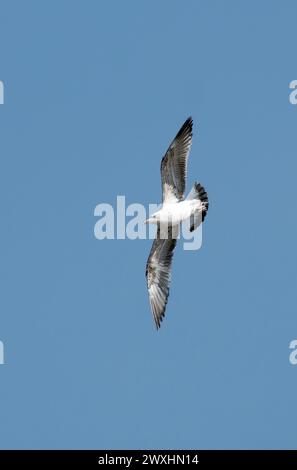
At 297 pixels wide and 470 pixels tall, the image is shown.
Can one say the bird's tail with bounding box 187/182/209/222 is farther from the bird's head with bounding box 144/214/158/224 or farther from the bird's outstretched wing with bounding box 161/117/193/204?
the bird's head with bounding box 144/214/158/224

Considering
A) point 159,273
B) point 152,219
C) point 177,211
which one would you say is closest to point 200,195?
point 177,211

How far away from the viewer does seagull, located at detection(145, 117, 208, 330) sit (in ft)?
94.7

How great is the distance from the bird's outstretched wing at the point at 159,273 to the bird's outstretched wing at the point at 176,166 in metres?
0.83

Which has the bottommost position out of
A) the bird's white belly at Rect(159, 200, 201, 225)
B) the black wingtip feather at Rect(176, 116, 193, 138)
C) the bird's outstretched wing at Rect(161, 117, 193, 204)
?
the bird's white belly at Rect(159, 200, 201, 225)

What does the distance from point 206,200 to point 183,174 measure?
0.81 metres

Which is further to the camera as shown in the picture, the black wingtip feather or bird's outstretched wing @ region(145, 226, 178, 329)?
bird's outstretched wing @ region(145, 226, 178, 329)

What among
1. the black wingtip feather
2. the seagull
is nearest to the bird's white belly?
the seagull

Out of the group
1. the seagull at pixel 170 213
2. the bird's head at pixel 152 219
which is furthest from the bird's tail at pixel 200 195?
the bird's head at pixel 152 219

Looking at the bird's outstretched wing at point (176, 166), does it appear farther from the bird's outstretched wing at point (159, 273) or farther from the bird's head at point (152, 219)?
the bird's outstretched wing at point (159, 273)

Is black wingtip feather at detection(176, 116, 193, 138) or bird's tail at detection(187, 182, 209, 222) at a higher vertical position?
black wingtip feather at detection(176, 116, 193, 138)

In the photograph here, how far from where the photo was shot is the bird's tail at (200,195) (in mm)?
28734
